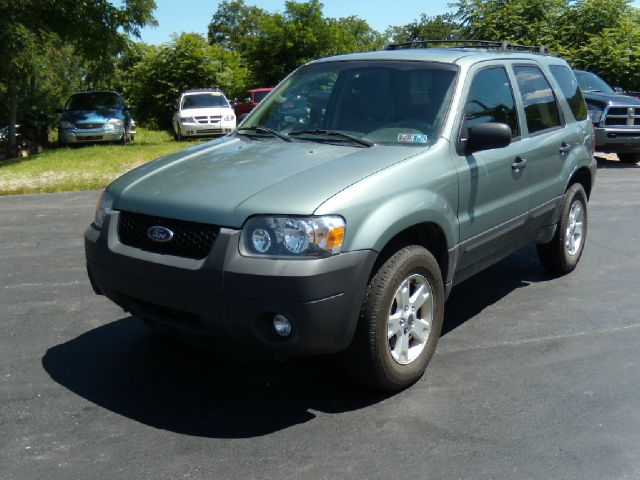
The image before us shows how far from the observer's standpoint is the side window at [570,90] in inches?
247

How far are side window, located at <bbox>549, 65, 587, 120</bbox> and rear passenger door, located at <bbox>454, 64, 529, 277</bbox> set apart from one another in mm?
1117

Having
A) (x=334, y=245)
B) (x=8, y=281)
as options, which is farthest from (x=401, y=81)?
(x=8, y=281)

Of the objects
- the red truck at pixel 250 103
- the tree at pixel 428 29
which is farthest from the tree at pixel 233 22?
the red truck at pixel 250 103

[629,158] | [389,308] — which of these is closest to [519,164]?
[389,308]

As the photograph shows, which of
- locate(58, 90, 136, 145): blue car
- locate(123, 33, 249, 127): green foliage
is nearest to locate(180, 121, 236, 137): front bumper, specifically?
locate(58, 90, 136, 145): blue car

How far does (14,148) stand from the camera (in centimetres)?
1781

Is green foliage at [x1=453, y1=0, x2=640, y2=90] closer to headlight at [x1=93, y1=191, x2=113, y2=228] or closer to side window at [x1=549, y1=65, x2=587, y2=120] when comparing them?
side window at [x1=549, y1=65, x2=587, y2=120]

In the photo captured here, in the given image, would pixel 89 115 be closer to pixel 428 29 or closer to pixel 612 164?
pixel 612 164

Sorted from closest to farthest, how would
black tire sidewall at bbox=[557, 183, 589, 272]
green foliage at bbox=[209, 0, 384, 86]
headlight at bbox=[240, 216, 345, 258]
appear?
headlight at bbox=[240, 216, 345, 258] < black tire sidewall at bbox=[557, 183, 589, 272] < green foliage at bbox=[209, 0, 384, 86]

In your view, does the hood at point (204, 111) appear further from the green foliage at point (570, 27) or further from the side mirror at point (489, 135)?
the side mirror at point (489, 135)

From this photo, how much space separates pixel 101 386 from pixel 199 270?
1134 millimetres

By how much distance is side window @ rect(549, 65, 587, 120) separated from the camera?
6.27m

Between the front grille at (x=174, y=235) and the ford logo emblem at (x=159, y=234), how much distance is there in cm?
2

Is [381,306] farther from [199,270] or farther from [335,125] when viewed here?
[335,125]
